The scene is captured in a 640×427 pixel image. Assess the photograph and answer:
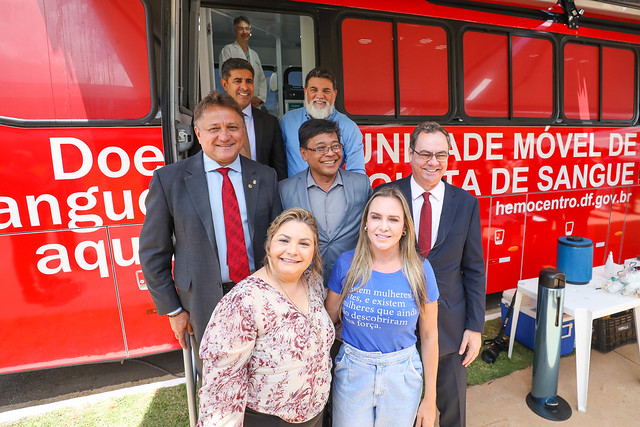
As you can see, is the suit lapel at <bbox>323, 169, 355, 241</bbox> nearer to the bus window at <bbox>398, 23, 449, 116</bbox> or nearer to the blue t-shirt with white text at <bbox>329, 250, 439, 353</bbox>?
the blue t-shirt with white text at <bbox>329, 250, 439, 353</bbox>

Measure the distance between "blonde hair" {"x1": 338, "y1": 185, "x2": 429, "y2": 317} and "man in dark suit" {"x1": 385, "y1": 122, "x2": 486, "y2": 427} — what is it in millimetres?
272

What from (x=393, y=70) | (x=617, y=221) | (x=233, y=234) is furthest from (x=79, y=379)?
(x=617, y=221)

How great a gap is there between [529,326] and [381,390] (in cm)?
238

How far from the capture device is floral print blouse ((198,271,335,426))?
1.35 m

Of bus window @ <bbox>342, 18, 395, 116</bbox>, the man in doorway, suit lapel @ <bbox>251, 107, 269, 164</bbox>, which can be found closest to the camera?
suit lapel @ <bbox>251, 107, 269, 164</bbox>

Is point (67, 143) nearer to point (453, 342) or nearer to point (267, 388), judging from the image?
point (267, 388)

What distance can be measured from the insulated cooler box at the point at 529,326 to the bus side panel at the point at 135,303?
9.24ft

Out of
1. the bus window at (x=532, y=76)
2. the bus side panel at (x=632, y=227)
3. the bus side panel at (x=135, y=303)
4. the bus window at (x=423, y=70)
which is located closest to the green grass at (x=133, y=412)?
the bus side panel at (x=135, y=303)

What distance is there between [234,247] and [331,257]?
0.47 meters

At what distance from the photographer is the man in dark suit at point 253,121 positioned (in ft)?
8.78

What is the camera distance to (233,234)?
6.12ft

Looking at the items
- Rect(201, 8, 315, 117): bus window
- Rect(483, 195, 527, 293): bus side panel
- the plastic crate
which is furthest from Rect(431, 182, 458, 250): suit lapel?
the plastic crate

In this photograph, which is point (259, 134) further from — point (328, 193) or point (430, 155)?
point (430, 155)

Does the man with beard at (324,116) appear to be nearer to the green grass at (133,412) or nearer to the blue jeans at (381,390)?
the blue jeans at (381,390)
